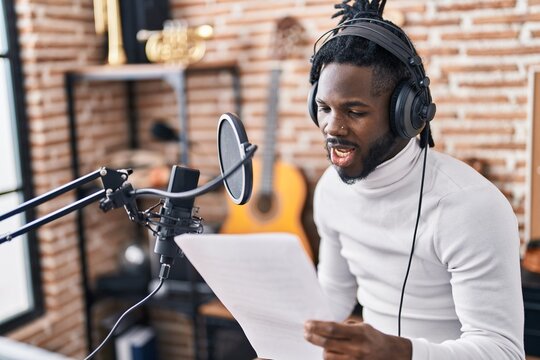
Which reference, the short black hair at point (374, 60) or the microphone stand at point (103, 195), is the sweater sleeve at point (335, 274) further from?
the microphone stand at point (103, 195)

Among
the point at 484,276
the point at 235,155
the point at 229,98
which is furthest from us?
the point at 229,98

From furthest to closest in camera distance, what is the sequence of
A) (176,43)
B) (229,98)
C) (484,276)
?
(229,98), (176,43), (484,276)

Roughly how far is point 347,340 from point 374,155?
0.42m

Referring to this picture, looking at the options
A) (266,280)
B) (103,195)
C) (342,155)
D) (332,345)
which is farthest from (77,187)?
(342,155)

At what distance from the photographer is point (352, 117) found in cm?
108

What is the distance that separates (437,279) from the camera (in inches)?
46.4

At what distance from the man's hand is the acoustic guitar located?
161 centimetres

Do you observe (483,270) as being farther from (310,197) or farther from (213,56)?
(213,56)

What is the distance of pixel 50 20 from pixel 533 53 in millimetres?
1898

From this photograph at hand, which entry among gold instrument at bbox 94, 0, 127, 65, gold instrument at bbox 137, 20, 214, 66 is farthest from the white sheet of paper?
gold instrument at bbox 94, 0, 127, 65

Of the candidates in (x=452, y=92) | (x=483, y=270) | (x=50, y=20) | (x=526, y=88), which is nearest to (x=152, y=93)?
(x=50, y=20)

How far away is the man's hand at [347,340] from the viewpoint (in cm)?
79

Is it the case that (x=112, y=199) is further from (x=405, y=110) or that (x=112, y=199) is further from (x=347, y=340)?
(x=405, y=110)

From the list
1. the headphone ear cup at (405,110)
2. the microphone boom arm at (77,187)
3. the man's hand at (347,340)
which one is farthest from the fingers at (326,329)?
the headphone ear cup at (405,110)
